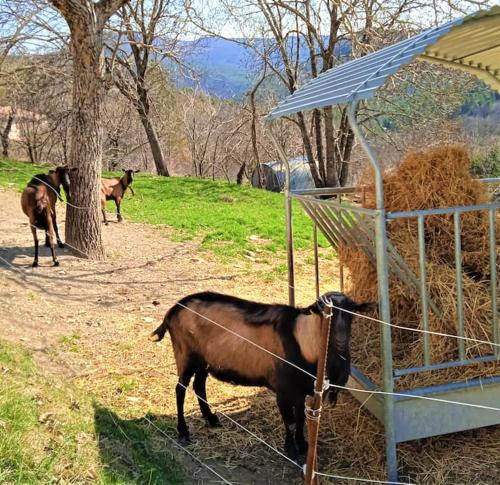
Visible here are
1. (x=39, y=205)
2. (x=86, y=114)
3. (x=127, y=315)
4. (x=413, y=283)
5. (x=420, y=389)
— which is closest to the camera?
(x=420, y=389)

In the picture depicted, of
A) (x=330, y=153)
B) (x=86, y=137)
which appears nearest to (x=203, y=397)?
(x=86, y=137)

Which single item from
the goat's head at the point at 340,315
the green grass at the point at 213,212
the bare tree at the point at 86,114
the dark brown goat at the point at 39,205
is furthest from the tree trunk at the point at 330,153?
the goat's head at the point at 340,315

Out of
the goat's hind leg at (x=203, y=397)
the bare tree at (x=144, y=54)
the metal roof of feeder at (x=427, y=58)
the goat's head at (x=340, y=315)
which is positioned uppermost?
the bare tree at (x=144, y=54)

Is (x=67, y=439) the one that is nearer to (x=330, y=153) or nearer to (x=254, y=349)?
(x=254, y=349)

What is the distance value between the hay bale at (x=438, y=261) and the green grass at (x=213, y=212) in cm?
620

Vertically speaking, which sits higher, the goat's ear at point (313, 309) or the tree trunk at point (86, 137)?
the tree trunk at point (86, 137)

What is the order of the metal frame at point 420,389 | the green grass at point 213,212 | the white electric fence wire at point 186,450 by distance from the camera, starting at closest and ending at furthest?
the metal frame at point 420,389
the white electric fence wire at point 186,450
the green grass at point 213,212

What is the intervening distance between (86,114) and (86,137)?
1.12 feet

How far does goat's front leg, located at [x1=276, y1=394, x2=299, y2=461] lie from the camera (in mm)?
4070

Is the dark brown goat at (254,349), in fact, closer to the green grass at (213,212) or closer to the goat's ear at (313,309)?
the goat's ear at (313,309)

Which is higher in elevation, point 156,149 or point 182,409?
point 156,149

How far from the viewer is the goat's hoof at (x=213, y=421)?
4674mm

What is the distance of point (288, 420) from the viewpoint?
410 centimetres

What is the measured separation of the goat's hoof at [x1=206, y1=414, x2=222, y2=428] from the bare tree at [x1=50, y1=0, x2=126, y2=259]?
16.3 ft
